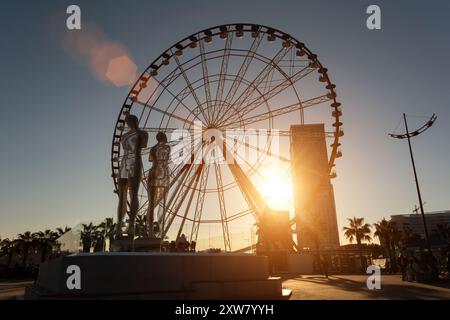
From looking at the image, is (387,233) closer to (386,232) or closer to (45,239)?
(386,232)

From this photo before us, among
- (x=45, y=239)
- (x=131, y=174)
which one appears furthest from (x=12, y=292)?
(x=45, y=239)

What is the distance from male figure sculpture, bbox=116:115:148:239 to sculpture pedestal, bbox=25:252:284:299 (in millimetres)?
2853

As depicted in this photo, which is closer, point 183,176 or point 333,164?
point 183,176

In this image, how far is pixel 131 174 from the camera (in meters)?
10.7

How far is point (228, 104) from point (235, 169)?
4807mm

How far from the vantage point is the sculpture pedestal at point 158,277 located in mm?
7070

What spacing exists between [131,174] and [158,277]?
4.07m

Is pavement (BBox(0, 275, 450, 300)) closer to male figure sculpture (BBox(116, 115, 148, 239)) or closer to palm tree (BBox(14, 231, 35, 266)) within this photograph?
male figure sculpture (BBox(116, 115, 148, 239))

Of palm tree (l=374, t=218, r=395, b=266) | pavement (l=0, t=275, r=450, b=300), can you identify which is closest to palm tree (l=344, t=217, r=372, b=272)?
palm tree (l=374, t=218, r=395, b=266)
